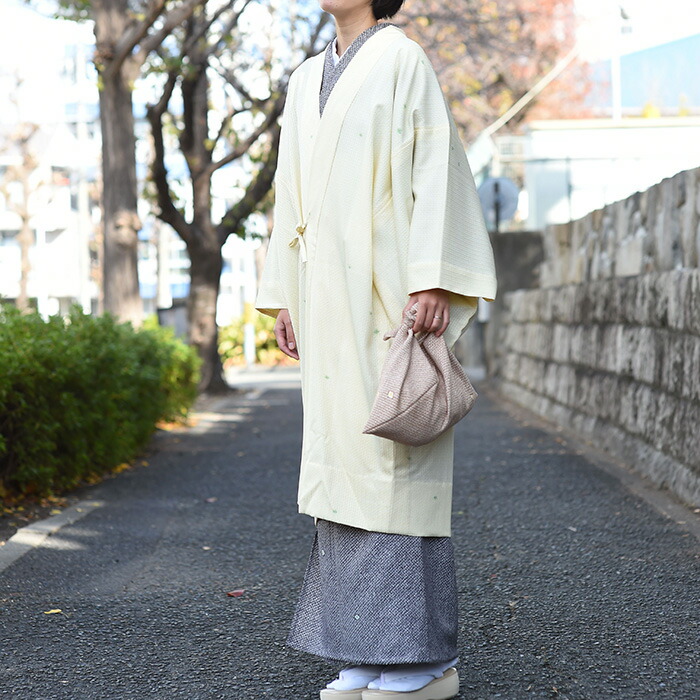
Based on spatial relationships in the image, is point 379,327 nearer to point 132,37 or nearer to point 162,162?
point 132,37

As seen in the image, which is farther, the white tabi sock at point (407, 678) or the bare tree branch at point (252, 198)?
the bare tree branch at point (252, 198)

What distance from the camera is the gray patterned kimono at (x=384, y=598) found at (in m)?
2.64

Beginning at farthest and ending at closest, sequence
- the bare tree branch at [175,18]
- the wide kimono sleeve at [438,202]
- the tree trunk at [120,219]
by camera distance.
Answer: the tree trunk at [120,219], the bare tree branch at [175,18], the wide kimono sleeve at [438,202]

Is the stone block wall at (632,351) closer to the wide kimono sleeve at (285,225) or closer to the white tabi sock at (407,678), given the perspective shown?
the white tabi sock at (407,678)

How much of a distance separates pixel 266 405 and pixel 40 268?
83.8 feet

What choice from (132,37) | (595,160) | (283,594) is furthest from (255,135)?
(283,594)

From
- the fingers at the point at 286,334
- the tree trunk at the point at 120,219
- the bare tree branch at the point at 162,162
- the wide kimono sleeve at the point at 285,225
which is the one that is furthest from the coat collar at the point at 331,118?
the bare tree branch at the point at 162,162

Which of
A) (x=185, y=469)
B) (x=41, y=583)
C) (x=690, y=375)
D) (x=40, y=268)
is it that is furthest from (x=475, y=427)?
(x=40, y=268)

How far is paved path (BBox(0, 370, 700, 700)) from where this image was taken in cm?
294

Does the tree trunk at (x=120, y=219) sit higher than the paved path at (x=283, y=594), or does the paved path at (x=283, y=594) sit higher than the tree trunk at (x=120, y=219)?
the tree trunk at (x=120, y=219)

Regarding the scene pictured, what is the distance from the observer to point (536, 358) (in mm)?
10781

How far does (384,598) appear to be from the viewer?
2.64 meters

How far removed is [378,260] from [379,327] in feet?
0.57

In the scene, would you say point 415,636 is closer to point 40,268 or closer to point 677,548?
point 677,548
